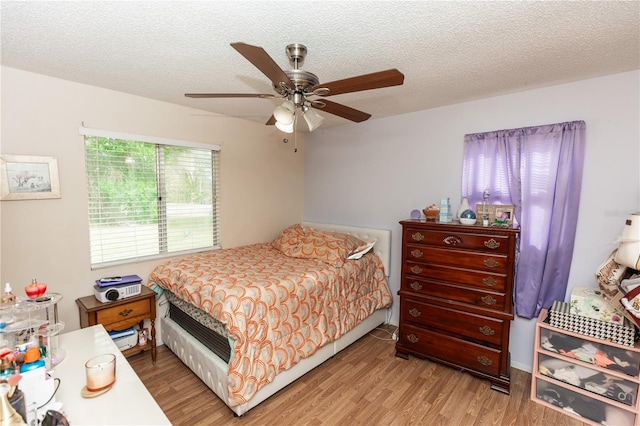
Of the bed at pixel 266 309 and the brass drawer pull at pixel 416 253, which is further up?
the brass drawer pull at pixel 416 253

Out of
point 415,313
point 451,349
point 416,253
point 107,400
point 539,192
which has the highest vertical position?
point 539,192

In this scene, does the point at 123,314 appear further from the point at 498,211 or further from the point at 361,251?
the point at 498,211

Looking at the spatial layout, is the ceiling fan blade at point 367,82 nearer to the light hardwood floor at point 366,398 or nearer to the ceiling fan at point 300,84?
the ceiling fan at point 300,84

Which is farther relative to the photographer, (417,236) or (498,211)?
(417,236)

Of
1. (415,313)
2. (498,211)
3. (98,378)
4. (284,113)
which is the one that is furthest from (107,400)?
(498,211)

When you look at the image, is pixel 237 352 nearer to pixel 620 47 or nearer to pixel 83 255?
pixel 83 255

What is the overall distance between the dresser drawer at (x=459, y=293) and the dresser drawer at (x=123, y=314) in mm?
2327

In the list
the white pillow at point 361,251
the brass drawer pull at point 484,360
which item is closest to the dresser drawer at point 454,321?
the brass drawer pull at point 484,360

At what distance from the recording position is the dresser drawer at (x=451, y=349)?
2318 millimetres

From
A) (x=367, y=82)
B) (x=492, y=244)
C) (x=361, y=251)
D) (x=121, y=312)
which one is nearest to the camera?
(x=367, y=82)

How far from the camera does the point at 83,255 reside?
2.47m

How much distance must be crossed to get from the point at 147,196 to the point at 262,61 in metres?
2.19

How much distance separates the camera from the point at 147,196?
9.39 feet

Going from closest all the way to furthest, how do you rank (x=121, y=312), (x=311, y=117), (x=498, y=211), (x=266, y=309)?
(x=311, y=117)
(x=266, y=309)
(x=121, y=312)
(x=498, y=211)
